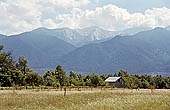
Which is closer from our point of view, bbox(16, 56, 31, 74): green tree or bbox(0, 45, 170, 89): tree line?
bbox(0, 45, 170, 89): tree line

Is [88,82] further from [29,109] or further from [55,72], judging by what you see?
[29,109]

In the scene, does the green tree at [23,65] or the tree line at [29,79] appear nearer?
the tree line at [29,79]

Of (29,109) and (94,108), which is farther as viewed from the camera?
(29,109)

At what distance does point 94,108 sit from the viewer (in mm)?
15359

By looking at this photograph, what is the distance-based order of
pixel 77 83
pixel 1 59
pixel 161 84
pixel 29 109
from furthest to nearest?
pixel 161 84 → pixel 77 83 → pixel 1 59 → pixel 29 109

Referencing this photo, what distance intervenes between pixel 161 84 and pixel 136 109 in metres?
92.1

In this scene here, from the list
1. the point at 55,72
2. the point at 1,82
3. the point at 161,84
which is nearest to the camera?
the point at 1,82

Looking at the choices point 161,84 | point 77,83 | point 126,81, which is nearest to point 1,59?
point 77,83

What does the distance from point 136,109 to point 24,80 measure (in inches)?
2383

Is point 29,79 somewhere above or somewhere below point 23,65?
below

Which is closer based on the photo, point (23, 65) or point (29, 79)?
point (29, 79)

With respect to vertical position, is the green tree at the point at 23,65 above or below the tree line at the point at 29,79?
above

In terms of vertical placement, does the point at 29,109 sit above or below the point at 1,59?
below

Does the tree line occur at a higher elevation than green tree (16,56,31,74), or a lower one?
lower
